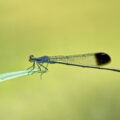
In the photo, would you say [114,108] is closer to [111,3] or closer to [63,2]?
[111,3]

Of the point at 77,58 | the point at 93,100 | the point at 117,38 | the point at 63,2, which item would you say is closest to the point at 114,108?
the point at 93,100

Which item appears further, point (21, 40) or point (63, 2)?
point (63, 2)

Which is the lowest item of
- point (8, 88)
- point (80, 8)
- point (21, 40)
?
point (8, 88)
